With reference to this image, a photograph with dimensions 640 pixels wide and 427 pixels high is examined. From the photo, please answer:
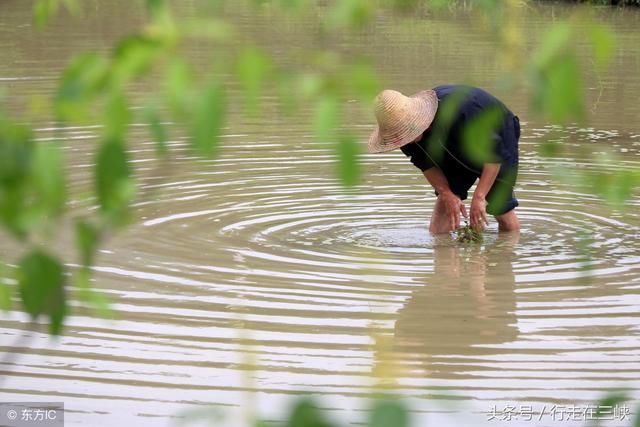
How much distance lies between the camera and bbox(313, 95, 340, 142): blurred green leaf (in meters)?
1.91

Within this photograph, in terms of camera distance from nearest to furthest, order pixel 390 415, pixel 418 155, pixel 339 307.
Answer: pixel 390 415
pixel 339 307
pixel 418 155

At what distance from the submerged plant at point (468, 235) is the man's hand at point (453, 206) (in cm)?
10

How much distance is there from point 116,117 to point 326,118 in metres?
0.32

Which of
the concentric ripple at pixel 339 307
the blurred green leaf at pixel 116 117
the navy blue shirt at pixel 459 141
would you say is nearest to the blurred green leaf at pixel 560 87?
the blurred green leaf at pixel 116 117

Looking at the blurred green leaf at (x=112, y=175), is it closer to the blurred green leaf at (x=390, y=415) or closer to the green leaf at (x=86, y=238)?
the green leaf at (x=86, y=238)

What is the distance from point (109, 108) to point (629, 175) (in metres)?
1.00

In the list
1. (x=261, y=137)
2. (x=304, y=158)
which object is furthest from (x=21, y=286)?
(x=261, y=137)

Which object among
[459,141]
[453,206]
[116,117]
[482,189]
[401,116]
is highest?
[116,117]

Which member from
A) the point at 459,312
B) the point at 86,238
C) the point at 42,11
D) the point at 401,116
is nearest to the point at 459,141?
the point at 401,116

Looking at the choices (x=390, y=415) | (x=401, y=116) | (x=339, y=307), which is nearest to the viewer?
(x=390, y=415)

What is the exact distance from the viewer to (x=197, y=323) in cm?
596

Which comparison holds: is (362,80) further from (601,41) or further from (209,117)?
(601,41)

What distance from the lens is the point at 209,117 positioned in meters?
1.82

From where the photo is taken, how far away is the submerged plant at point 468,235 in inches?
310
